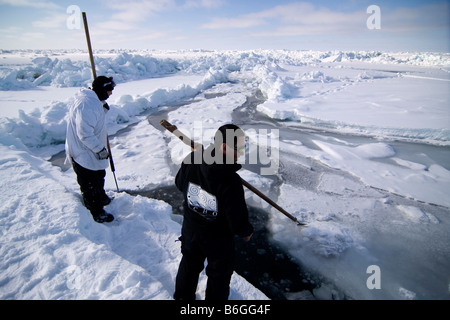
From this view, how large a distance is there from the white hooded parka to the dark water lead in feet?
5.95

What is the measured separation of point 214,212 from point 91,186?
63.4 inches

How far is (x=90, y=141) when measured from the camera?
200 cm

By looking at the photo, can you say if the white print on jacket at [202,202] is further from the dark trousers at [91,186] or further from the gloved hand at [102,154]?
the dark trousers at [91,186]

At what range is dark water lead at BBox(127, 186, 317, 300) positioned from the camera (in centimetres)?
208

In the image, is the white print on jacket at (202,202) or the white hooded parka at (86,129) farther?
the white hooded parka at (86,129)

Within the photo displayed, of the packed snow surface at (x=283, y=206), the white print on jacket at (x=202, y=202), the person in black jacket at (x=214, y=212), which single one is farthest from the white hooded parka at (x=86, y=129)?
the white print on jacket at (x=202, y=202)

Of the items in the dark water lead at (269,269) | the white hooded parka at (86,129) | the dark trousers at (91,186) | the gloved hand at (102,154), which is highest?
the white hooded parka at (86,129)

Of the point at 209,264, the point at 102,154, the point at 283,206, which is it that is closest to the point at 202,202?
the point at 209,264

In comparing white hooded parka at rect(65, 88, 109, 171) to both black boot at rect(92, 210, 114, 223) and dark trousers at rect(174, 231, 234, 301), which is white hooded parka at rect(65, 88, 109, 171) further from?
dark trousers at rect(174, 231, 234, 301)

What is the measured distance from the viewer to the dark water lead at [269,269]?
208cm

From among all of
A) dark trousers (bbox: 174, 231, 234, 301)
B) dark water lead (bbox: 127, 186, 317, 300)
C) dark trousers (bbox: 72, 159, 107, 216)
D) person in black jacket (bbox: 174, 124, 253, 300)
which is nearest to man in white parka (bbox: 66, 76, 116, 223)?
dark trousers (bbox: 72, 159, 107, 216)

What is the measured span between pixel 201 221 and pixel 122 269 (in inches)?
30.8

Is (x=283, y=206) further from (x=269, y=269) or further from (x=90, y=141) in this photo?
(x=90, y=141)

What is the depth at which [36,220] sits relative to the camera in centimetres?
190
